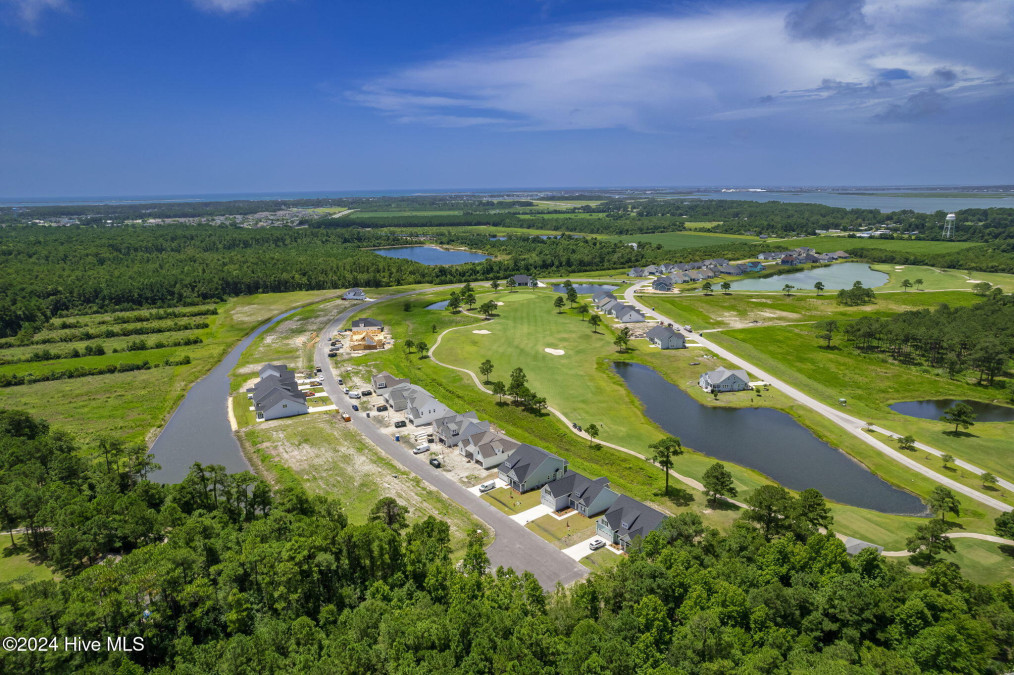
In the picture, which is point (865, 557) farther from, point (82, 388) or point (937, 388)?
point (82, 388)

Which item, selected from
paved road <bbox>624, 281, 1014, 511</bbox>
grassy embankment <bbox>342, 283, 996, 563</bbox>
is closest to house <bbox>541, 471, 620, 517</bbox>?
grassy embankment <bbox>342, 283, 996, 563</bbox>

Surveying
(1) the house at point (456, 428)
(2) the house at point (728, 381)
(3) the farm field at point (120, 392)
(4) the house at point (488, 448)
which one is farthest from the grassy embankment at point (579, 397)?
(3) the farm field at point (120, 392)

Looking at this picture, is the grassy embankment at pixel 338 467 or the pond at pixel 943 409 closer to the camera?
the grassy embankment at pixel 338 467

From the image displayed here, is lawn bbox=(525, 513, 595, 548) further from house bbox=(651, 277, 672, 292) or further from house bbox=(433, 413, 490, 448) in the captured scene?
house bbox=(651, 277, 672, 292)

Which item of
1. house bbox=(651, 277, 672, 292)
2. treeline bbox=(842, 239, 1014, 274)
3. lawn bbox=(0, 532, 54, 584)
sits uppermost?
treeline bbox=(842, 239, 1014, 274)

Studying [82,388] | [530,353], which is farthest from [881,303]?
[82,388]

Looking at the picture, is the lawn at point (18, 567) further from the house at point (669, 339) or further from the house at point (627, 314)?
the house at point (627, 314)
